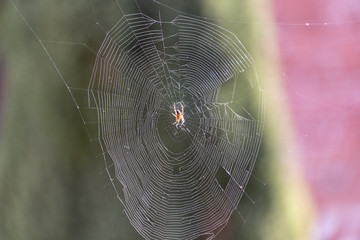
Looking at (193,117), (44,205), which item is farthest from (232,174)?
(44,205)

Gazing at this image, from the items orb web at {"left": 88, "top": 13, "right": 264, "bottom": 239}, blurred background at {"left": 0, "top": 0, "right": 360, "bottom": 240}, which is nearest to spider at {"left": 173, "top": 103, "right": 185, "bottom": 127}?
orb web at {"left": 88, "top": 13, "right": 264, "bottom": 239}

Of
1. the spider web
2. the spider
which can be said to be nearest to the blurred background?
the spider web

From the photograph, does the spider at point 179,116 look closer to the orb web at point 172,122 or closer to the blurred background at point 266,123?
the orb web at point 172,122

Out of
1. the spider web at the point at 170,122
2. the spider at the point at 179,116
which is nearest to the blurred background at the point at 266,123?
the spider web at the point at 170,122

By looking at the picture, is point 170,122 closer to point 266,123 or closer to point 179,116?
point 179,116

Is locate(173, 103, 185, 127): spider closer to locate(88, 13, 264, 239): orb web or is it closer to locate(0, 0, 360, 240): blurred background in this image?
locate(88, 13, 264, 239): orb web

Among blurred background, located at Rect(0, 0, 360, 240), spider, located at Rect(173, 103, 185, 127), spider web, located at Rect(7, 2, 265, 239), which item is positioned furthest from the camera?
spider, located at Rect(173, 103, 185, 127)

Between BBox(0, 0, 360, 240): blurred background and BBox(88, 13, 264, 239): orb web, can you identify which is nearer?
BBox(0, 0, 360, 240): blurred background

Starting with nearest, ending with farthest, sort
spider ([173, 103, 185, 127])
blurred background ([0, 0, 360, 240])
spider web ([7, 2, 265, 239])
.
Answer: blurred background ([0, 0, 360, 240]) → spider web ([7, 2, 265, 239]) → spider ([173, 103, 185, 127])
